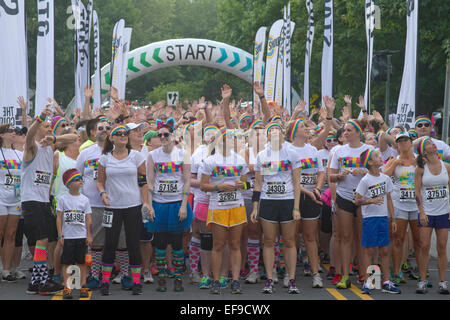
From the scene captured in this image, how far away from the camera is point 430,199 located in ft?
31.5

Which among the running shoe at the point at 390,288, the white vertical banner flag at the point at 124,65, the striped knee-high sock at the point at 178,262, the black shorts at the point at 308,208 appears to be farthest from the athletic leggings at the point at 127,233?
the white vertical banner flag at the point at 124,65

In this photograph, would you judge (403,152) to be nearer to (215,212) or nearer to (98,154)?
(215,212)

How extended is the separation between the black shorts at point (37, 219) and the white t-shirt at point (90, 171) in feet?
1.99

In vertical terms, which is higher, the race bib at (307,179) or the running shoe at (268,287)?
the race bib at (307,179)

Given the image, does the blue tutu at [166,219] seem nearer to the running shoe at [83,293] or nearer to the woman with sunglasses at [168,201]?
the woman with sunglasses at [168,201]

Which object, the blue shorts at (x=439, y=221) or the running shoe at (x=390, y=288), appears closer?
the running shoe at (x=390, y=288)

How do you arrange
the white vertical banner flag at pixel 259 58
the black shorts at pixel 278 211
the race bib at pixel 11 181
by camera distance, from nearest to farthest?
the black shorts at pixel 278 211, the race bib at pixel 11 181, the white vertical banner flag at pixel 259 58

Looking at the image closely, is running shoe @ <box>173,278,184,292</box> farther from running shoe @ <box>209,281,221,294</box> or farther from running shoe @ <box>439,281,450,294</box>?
running shoe @ <box>439,281,450,294</box>

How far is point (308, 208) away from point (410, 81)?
13.0 feet

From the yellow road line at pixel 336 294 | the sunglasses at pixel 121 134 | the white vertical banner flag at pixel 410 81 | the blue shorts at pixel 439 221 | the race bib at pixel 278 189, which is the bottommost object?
the yellow road line at pixel 336 294

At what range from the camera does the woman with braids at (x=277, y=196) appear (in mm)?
9508

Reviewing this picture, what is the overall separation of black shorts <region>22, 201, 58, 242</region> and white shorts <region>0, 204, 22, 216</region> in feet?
2.36

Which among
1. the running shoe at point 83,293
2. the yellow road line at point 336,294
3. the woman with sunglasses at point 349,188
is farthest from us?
the woman with sunglasses at point 349,188

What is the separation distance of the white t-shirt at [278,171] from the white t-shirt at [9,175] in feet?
10.4
